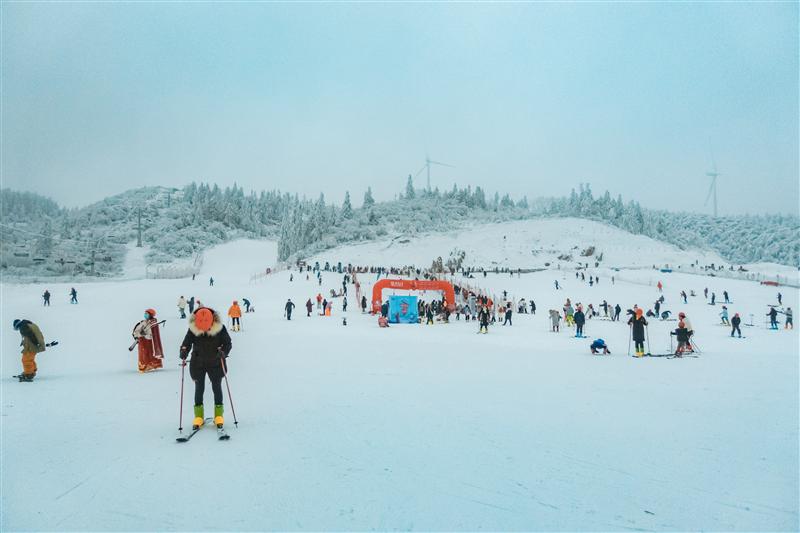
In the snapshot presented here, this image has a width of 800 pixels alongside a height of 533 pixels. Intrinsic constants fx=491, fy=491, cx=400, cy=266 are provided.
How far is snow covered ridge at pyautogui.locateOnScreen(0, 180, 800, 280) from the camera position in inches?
3346

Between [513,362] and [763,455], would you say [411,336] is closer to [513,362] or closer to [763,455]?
[513,362]

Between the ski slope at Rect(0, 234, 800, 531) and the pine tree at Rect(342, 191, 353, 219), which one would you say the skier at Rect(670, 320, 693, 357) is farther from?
the pine tree at Rect(342, 191, 353, 219)

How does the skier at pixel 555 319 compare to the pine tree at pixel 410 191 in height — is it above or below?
below

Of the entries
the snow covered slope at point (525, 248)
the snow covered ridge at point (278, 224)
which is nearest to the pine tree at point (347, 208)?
the snow covered ridge at point (278, 224)

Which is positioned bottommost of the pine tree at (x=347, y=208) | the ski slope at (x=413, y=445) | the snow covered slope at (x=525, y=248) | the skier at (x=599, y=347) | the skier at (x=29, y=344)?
the skier at (x=599, y=347)

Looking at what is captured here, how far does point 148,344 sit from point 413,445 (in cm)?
743

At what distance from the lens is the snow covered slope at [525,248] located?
85000 millimetres

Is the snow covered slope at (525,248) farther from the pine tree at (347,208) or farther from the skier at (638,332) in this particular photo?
the skier at (638,332)

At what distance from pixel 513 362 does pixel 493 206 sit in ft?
495

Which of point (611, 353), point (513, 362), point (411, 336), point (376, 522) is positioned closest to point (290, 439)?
point (376, 522)

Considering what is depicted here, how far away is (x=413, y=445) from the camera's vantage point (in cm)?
528

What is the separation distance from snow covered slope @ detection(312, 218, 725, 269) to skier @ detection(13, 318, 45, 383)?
74.7 meters

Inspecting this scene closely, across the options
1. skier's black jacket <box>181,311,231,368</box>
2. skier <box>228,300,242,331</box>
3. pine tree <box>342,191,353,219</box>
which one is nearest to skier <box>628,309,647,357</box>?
skier's black jacket <box>181,311,231,368</box>

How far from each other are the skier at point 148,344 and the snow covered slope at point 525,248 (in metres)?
73.3
